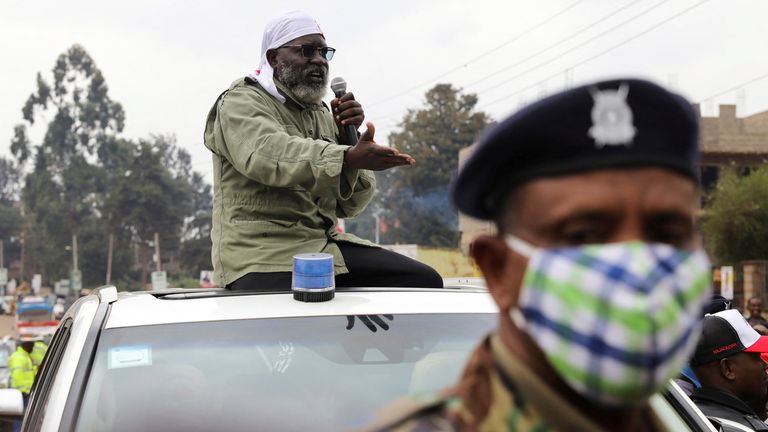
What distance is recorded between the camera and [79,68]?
8594cm

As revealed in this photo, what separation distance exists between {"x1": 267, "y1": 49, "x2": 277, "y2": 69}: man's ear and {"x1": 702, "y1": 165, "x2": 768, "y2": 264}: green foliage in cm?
3024

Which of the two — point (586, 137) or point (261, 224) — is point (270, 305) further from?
point (586, 137)

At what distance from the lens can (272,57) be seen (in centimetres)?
407

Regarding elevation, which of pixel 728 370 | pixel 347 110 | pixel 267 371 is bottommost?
pixel 728 370

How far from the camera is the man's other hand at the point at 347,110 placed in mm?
3918

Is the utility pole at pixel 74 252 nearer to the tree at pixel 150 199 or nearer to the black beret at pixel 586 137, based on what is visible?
the tree at pixel 150 199

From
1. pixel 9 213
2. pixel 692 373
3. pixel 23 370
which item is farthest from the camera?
pixel 9 213

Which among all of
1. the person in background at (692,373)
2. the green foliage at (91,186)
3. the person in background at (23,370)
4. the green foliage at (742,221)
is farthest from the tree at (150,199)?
the person in background at (692,373)

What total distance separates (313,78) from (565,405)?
114 inches

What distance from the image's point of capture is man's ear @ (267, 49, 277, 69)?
4055 mm

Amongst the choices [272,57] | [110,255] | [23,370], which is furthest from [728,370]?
[110,255]

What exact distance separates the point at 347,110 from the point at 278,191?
0.41 m

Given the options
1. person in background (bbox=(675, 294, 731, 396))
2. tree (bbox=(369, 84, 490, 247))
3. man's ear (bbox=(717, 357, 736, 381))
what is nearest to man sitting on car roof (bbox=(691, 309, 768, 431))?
man's ear (bbox=(717, 357, 736, 381))

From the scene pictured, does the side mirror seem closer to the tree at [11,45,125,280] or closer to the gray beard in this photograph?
the gray beard
